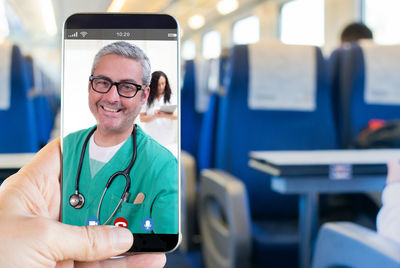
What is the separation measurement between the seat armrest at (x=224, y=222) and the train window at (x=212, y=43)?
8913mm

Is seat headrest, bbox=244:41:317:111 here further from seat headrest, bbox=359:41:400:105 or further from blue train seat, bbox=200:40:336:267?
seat headrest, bbox=359:41:400:105

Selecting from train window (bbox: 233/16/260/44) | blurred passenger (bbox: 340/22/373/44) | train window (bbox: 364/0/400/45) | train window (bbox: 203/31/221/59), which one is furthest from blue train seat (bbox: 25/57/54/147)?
train window (bbox: 203/31/221/59)

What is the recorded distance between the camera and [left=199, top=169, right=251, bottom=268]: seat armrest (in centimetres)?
134

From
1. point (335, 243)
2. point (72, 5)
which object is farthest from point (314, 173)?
point (72, 5)

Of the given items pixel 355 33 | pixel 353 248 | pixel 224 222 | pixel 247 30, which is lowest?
pixel 224 222

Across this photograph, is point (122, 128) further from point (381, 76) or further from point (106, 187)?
point (381, 76)

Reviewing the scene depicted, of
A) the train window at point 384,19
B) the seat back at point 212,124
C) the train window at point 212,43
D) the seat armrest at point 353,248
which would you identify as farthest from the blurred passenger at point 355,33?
the train window at point 212,43

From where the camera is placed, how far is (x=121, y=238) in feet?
1.51

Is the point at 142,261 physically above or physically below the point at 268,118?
below

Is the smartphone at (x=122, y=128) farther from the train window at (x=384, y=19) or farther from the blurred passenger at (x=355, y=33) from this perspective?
the train window at (x=384, y=19)

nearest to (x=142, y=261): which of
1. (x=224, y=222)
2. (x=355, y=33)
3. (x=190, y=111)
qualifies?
(x=224, y=222)

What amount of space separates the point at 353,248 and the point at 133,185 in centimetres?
37

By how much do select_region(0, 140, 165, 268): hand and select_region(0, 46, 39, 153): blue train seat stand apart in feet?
3.40

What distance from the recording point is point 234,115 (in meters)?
1.65
